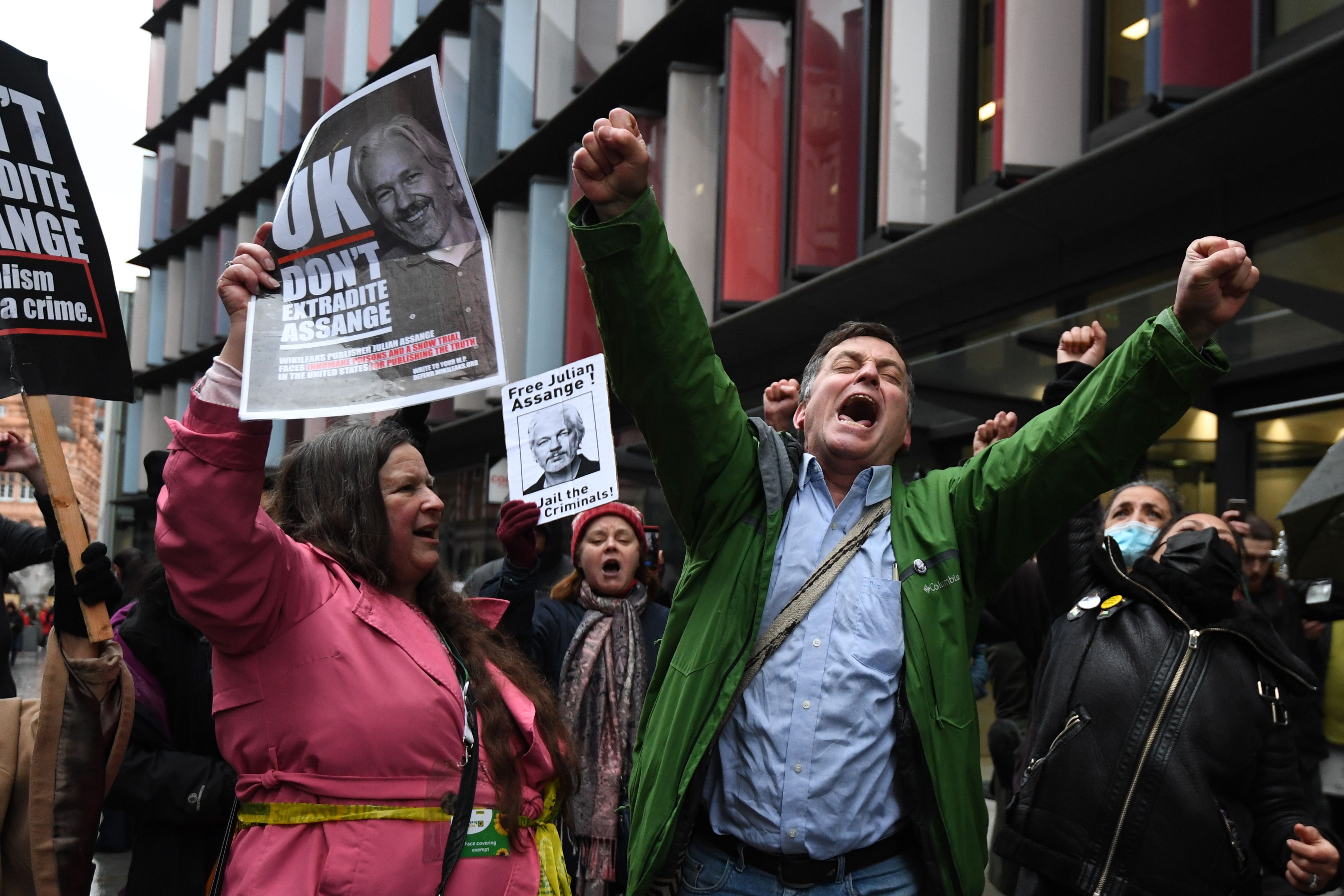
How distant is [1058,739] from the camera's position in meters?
3.72

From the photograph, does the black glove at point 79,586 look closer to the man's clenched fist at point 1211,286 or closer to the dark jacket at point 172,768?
the dark jacket at point 172,768

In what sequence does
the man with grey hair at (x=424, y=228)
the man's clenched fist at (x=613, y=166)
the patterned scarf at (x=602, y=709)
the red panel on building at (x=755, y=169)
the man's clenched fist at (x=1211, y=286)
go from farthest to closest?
the red panel on building at (x=755, y=169) → the patterned scarf at (x=602, y=709) → the man with grey hair at (x=424, y=228) → the man's clenched fist at (x=1211, y=286) → the man's clenched fist at (x=613, y=166)

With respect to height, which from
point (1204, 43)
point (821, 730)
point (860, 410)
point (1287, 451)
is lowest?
point (821, 730)

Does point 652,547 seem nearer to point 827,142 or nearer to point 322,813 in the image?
point 322,813

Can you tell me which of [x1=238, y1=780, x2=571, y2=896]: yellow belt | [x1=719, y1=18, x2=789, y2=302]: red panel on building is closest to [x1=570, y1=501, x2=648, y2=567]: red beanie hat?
[x1=238, y1=780, x2=571, y2=896]: yellow belt

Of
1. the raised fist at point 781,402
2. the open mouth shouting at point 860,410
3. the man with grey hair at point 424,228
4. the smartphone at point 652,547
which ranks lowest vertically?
the smartphone at point 652,547

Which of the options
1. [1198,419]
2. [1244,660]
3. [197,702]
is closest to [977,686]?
[1198,419]

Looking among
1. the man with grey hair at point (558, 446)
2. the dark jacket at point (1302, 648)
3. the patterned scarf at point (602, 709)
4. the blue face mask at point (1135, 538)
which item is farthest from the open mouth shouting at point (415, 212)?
the dark jacket at point (1302, 648)

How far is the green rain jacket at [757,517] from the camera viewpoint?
90.4 inches

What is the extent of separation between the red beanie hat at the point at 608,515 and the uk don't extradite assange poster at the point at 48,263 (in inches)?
107

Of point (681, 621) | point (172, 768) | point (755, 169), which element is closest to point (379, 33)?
point (755, 169)

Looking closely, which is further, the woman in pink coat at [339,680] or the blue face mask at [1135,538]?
the blue face mask at [1135,538]

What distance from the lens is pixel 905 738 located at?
2348 mm

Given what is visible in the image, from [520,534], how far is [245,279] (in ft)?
6.75
